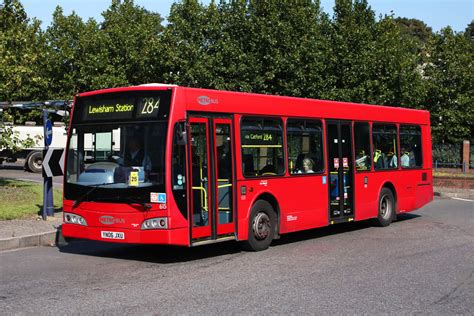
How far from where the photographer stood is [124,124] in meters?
9.95

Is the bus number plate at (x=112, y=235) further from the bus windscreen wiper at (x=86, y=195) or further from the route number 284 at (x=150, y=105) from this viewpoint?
the route number 284 at (x=150, y=105)

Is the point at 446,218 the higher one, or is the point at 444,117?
the point at 444,117

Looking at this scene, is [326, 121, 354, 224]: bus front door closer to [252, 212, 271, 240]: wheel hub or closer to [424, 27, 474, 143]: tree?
[252, 212, 271, 240]: wheel hub

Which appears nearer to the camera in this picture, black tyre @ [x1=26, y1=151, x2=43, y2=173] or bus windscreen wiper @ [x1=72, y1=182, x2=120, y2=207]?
bus windscreen wiper @ [x1=72, y1=182, x2=120, y2=207]

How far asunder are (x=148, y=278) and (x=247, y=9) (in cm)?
2726

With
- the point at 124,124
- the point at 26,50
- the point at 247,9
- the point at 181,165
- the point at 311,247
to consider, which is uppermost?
the point at 247,9

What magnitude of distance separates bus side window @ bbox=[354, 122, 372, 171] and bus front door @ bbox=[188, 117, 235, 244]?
173 inches

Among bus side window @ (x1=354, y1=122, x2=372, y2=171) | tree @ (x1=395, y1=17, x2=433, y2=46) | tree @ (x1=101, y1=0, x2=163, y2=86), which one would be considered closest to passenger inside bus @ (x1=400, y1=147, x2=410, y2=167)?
bus side window @ (x1=354, y1=122, x2=372, y2=171)

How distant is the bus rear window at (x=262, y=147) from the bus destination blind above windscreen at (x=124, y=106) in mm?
1798

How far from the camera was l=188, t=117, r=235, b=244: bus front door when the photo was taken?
992 cm

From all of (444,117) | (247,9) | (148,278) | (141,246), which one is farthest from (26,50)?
(444,117)

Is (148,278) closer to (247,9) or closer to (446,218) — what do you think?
(446,218)

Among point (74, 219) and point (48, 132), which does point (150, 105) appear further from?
point (48, 132)

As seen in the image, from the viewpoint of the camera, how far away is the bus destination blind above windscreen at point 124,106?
31.9 feet
